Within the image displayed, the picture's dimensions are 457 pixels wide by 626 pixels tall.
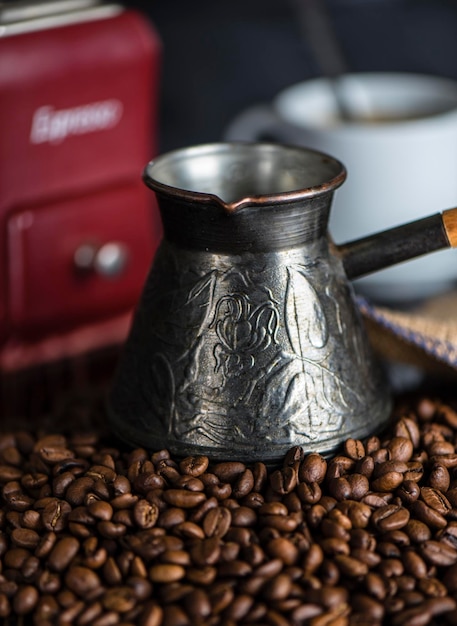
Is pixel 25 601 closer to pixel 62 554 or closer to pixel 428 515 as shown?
pixel 62 554

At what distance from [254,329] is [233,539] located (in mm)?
226

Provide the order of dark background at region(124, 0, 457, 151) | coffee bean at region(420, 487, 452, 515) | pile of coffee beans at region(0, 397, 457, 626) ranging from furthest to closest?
dark background at region(124, 0, 457, 151)
coffee bean at region(420, 487, 452, 515)
pile of coffee beans at region(0, 397, 457, 626)

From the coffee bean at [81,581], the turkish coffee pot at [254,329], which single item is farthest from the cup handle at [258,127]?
the coffee bean at [81,581]

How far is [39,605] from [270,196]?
0.46m

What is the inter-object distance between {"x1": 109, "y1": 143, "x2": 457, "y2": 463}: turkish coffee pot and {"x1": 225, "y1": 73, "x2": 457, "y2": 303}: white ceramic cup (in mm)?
442

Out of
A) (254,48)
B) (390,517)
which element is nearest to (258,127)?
(390,517)

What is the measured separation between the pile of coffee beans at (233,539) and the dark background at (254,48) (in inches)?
66.1

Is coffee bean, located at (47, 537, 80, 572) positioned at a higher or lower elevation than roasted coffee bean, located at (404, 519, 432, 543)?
higher

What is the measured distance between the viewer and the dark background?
2.63 meters

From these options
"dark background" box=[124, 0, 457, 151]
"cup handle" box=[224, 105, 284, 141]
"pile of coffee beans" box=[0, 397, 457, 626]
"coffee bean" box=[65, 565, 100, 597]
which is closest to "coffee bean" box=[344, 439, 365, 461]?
"pile of coffee beans" box=[0, 397, 457, 626]

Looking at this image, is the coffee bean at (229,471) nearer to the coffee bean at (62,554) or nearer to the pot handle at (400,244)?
the coffee bean at (62,554)

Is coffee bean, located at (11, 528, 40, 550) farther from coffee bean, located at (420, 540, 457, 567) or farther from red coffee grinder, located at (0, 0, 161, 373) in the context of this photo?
red coffee grinder, located at (0, 0, 161, 373)

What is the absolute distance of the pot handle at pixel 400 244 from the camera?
1.05m

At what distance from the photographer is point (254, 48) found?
2734mm
